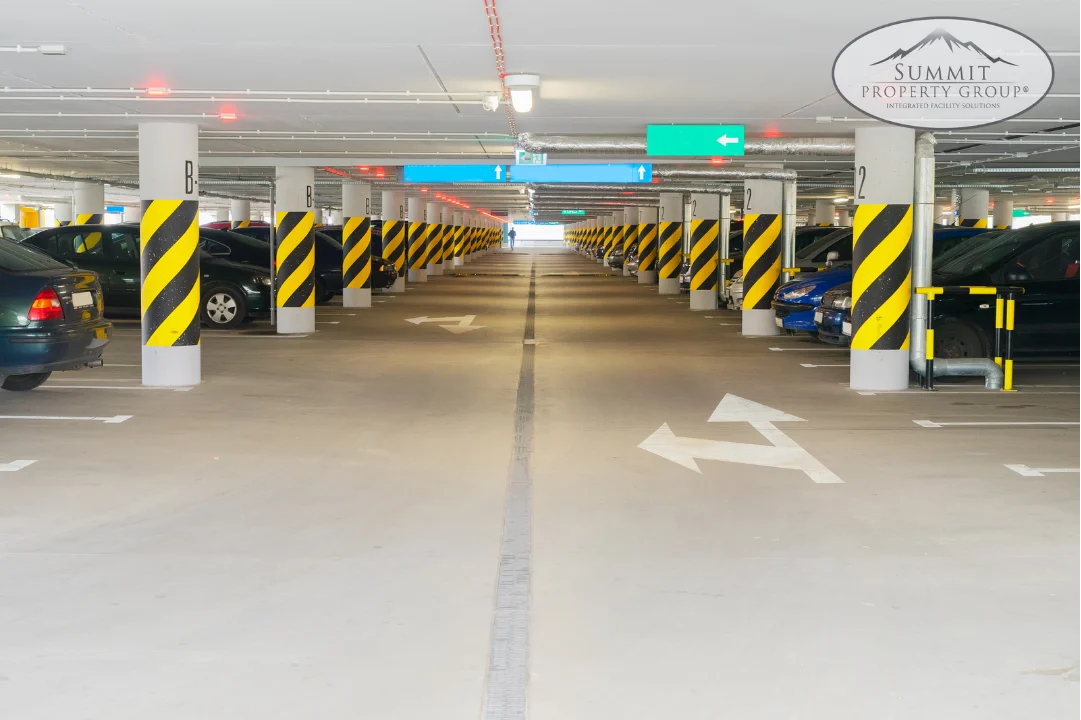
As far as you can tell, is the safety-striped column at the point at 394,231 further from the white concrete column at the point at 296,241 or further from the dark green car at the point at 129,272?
the dark green car at the point at 129,272

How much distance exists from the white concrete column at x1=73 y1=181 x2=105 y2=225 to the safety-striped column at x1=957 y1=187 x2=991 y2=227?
19580 mm

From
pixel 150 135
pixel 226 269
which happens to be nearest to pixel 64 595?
pixel 150 135

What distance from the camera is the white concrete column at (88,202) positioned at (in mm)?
27109

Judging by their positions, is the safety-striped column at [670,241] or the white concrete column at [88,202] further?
the safety-striped column at [670,241]

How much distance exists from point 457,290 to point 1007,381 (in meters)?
20.6

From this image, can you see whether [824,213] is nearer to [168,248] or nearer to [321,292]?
[321,292]

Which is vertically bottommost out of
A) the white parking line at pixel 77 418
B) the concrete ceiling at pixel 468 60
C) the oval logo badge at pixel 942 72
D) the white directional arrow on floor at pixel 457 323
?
the white parking line at pixel 77 418

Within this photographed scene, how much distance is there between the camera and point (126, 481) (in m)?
A: 7.09

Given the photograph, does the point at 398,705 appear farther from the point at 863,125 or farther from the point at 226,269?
the point at 226,269

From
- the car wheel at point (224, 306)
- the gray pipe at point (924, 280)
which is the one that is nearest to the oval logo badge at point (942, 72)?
the gray pipe at point (924, 280)

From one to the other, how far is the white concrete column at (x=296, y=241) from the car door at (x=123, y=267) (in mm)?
2095

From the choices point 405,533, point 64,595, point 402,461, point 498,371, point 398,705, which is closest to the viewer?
point 398,705

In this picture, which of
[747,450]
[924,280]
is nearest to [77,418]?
[747,450]

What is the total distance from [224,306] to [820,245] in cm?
996
